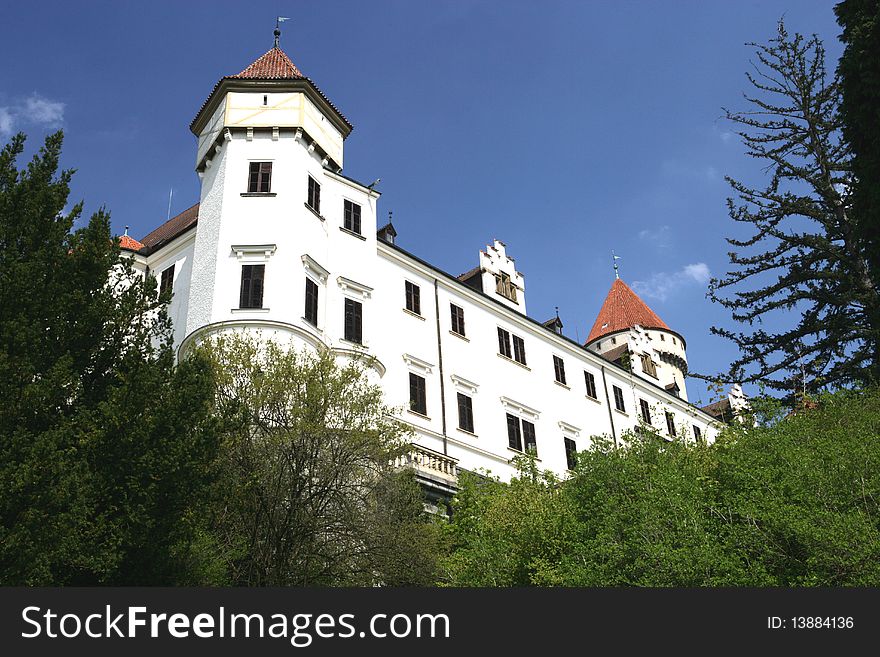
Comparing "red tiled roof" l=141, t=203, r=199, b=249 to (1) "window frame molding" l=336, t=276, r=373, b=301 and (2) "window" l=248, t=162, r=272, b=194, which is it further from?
(1) "window frame molding" l=336, t=276, r=373, b=301

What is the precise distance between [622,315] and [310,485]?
45509mm

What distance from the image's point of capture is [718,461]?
18750 mm

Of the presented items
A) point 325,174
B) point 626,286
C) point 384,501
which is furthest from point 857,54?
point 626,286

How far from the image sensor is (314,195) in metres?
30.9

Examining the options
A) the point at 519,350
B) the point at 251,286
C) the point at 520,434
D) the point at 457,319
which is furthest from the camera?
the point at 519,350

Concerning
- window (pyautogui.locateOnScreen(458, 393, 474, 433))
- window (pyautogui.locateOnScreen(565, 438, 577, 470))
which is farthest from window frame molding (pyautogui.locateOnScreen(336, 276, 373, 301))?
window (pyautogui.locateOnScreen(565, 438, 577, 470))

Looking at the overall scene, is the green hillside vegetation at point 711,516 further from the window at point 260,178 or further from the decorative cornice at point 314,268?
the window at point 260,178

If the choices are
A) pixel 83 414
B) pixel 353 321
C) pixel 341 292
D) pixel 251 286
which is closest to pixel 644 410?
pixel 353 321

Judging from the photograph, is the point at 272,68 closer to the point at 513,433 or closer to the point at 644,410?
the point at 513,433

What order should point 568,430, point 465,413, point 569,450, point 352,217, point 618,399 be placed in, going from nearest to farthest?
1. point 352,217
2. point 465,413
3. point 569,450
4. point 568,430
5. point 618,399

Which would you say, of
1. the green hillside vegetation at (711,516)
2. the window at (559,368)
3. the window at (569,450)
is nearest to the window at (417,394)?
the window at (569,450)

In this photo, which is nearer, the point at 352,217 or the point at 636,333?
the point at 352,217

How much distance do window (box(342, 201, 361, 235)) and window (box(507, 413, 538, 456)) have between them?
1031 centimetres

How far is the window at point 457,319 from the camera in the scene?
1387 inches
